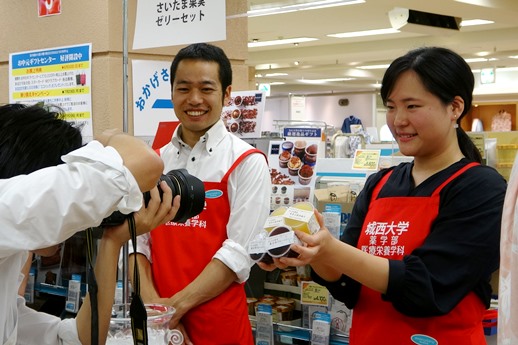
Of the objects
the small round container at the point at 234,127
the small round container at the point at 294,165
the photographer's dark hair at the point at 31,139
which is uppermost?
the small round container at the point at 234,127

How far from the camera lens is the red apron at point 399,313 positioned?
1724 millimetres

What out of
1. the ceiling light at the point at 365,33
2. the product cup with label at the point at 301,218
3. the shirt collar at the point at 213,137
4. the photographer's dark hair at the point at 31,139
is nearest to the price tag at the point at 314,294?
the shirt collar at the point at 213,137

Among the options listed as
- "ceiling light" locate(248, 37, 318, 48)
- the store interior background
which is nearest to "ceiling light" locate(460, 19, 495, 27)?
the store interior background

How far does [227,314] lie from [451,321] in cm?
83

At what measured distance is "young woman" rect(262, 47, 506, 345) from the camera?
65.7 inches

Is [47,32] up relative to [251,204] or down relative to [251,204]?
up

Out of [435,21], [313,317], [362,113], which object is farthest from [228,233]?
[362,113]

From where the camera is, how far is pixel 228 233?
90.1 inches

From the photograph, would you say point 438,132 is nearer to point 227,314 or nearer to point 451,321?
point 451,321

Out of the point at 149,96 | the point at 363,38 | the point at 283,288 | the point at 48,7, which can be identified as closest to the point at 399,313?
the point at 283,288

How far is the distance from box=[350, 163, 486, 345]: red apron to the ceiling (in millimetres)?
6774

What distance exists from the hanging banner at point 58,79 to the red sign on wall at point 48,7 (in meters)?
0.18

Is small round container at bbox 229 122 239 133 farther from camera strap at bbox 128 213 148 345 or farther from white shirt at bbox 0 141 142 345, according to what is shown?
white shirt at bbox 0 141 142 345

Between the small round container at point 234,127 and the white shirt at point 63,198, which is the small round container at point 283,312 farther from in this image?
the white shirt at point 63,198
